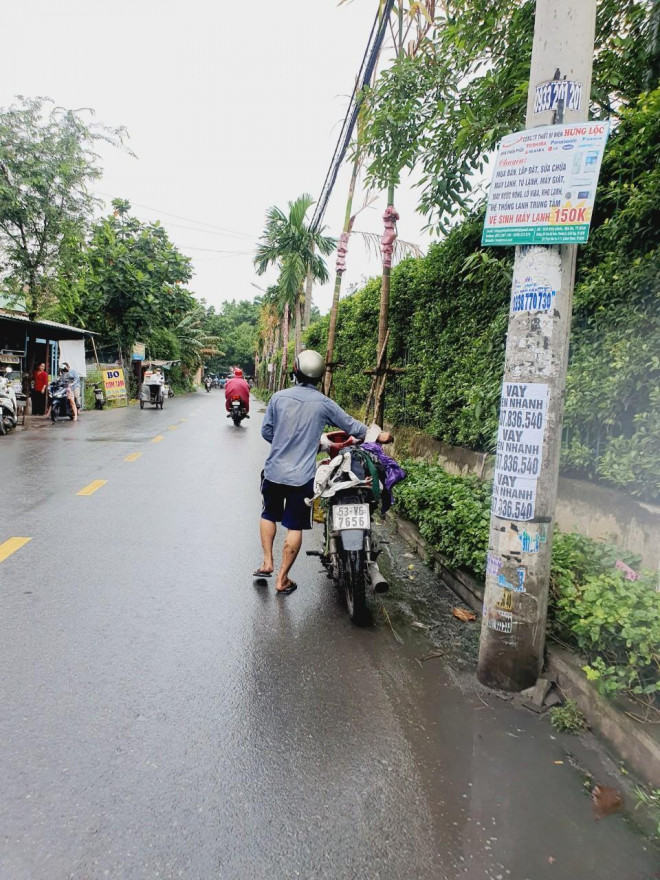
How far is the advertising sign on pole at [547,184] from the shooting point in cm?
311


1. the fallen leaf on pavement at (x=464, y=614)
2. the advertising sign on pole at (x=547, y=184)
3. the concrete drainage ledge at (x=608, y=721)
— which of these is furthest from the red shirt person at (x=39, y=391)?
the concrete drainage ledge at (x=608, y=721)

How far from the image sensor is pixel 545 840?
2.30 m

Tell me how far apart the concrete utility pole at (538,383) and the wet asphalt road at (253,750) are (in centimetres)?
37

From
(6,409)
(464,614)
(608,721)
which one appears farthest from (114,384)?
(608,721)

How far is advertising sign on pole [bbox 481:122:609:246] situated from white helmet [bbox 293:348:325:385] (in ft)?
6.03

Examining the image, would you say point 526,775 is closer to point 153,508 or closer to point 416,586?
point 416,586

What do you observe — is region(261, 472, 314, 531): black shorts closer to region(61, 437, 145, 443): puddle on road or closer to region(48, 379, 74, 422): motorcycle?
region(61, 437, 145, 443): puddle on road

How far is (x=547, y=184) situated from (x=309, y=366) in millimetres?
2194

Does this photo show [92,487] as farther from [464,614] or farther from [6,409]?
[6,409]

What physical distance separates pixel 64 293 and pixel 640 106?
20918 millimetres

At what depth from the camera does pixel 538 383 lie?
10.9ft

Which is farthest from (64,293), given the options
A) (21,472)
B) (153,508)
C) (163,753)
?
(163,753)

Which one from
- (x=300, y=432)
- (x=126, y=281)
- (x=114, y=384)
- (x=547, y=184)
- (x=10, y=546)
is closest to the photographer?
(x=547, y=184)

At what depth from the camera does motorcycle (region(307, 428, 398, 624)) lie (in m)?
4.30
